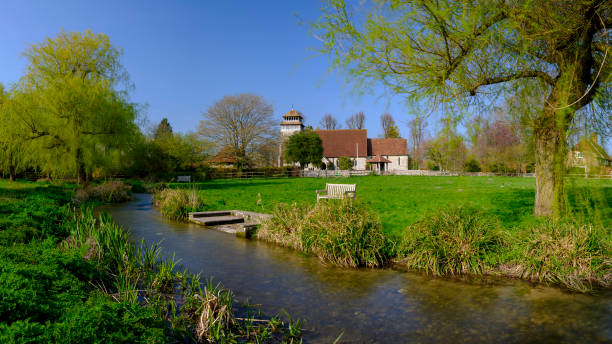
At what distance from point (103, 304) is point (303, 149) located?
47.9 m

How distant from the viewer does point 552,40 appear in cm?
624

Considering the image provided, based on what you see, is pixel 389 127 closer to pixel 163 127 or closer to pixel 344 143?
pixel 344 143

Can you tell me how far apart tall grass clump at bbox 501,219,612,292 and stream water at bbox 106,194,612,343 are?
1.09 ft

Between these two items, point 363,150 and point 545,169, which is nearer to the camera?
point 545,169

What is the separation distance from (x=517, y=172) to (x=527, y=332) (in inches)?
1744

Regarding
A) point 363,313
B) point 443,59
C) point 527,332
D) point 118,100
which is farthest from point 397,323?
point 118,100

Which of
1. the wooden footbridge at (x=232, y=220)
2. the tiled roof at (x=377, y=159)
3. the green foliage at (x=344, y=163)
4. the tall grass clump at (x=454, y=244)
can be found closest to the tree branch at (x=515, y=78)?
the tall grass clump at (x=454, y=244)

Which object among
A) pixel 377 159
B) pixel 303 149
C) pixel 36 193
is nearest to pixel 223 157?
pixel 303 149

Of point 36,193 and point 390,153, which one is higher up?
point 390,153

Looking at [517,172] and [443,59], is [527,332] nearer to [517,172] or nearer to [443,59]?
[443,59]

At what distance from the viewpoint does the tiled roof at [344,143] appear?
65.4 m

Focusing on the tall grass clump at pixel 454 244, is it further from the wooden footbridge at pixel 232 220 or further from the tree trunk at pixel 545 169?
the wooden footbridge at pixel 232 220

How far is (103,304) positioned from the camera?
3.35 metres

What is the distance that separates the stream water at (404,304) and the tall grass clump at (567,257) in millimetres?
331
